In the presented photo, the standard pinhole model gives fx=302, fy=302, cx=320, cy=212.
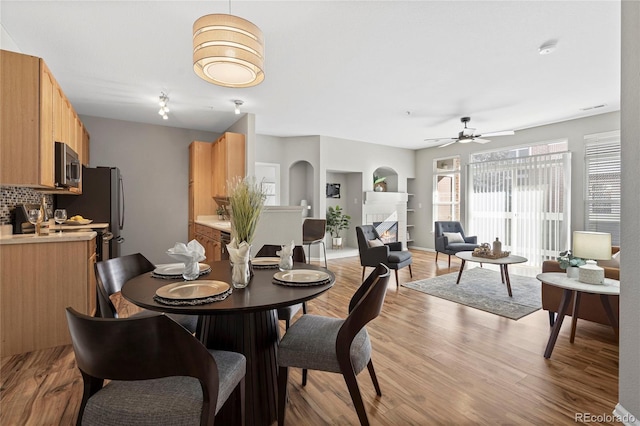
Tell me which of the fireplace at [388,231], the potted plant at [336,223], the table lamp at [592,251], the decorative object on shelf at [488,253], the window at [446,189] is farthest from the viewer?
the fireplace at [388,231]

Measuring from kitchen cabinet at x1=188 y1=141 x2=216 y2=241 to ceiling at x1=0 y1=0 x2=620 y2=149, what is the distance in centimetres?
59

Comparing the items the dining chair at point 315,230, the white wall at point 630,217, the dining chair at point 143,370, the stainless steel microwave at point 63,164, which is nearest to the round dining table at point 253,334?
the dining chair at point 143,370

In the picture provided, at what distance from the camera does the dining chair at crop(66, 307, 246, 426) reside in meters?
0.97

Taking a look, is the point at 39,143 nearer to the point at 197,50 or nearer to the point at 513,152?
the point at 197,50

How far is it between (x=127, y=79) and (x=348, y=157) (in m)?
4.43

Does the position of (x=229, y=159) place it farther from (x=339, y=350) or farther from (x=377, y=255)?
(x=339, y=350)

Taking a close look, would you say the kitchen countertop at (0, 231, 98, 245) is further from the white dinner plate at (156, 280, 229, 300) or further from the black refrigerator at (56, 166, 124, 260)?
the black refrigerator at (56, 166, 124, 260)

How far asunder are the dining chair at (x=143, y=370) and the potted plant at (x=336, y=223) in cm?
582

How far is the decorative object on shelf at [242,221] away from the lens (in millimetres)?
1606

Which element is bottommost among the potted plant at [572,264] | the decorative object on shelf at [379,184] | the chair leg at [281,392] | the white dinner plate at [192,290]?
the chair leg at [281,392]

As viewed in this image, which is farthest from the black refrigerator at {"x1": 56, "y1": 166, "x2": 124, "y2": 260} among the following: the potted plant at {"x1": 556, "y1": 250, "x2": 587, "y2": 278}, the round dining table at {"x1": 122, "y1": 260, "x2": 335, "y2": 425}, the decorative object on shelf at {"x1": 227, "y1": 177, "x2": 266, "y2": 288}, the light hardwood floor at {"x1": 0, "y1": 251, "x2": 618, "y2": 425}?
the potted plant at {"x1": 556, "y1": 250, "x2": 587, "y2": 278}

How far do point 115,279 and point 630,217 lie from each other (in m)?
2.80

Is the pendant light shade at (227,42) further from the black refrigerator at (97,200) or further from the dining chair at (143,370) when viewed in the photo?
the black refrigerator at (97,200)

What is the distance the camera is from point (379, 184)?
7.83 m
